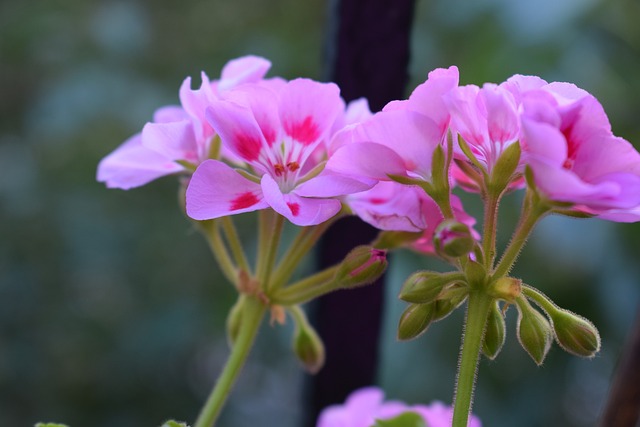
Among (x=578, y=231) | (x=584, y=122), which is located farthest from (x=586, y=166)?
(x=578, y=231)

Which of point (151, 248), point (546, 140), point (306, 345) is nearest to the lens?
point (546, 140)

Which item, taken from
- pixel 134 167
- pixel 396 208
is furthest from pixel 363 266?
pixel 134 167

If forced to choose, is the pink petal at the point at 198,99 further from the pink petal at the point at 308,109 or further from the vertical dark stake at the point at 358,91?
the vertical dark stake at the point at 358,91

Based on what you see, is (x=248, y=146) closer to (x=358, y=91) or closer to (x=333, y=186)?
(x=333, y=186)

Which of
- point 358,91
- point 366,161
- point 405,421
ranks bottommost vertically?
point 405,421

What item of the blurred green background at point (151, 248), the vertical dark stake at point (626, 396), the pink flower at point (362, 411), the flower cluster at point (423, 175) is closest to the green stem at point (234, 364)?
the flower cluster at point (423, 175)

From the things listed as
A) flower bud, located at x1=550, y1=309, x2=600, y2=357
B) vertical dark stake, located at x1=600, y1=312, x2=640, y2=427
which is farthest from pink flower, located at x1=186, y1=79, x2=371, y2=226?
vertical dark stake, located at x1=600, y1=312, x2=640, y2=427

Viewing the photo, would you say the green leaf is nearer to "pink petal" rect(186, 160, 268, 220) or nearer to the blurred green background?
"pink petal" rect(186, 160, 268, 220)

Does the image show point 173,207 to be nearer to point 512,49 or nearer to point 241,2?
point 241,2
